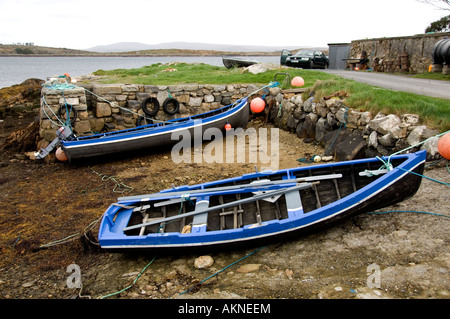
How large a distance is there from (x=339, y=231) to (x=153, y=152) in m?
6.85

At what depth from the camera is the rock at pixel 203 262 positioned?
4.98 m

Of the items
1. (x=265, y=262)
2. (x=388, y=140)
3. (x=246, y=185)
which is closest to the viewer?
(x=265, y=262)

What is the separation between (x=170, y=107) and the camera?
12.5 metres

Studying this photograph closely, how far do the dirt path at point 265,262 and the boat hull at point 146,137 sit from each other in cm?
232

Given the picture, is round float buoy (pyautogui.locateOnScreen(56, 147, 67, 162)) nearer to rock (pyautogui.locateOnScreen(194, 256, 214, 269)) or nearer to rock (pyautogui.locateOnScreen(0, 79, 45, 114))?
rock (pyautogui.locateOnScreen(194, 256, 214, 269))

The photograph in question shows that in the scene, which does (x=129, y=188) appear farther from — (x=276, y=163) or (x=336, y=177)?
(x=336, y=177)

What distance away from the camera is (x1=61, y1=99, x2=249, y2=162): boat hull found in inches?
379

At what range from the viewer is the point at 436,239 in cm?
457

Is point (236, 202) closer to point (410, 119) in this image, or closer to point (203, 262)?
point (203, 262)

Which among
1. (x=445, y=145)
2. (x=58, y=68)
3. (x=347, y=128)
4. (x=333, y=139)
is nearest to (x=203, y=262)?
(x=445, y=145)

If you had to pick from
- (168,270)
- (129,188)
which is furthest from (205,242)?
Result: (129,188)

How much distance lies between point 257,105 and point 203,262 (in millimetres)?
8288

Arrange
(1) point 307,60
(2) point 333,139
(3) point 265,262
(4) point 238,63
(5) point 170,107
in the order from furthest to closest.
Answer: (1) point 307,60 < (4) point 238,63 < (5) point 170,107 < (2) point 333,139 < (3) point 265,262

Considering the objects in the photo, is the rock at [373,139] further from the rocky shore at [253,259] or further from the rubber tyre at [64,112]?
the rubber tyre at [64,112]
